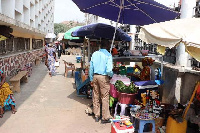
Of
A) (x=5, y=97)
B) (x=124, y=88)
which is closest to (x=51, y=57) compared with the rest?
(x=5, y=97)

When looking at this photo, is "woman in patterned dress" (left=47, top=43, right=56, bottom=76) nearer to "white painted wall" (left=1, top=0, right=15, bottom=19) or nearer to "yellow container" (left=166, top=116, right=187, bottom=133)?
"white painted wall" (left=1, top=0, right=15, bottom=19)

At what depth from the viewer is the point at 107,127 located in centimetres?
455

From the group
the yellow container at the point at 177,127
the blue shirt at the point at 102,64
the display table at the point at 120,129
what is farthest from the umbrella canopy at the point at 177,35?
the display table at the point at 120,129

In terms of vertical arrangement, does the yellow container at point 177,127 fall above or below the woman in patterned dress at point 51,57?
below

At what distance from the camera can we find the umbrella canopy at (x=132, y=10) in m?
5.20

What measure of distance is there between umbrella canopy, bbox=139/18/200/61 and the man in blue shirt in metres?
1.22

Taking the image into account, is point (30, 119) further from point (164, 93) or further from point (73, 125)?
point (164, 93)

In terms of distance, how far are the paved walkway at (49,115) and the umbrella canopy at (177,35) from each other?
2455 millimetres

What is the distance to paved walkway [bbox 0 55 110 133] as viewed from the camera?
432cm

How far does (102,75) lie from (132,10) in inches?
105

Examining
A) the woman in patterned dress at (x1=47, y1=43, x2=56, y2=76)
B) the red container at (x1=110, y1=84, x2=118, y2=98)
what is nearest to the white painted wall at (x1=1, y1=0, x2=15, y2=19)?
the woman in patterned dress at (x1=47, y1=43, x2=56, y2=76)

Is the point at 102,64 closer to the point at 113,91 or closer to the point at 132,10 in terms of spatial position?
the point at 113,91

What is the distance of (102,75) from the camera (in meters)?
4.64

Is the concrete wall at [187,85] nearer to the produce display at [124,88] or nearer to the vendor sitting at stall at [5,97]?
the produce display at [124,88]
